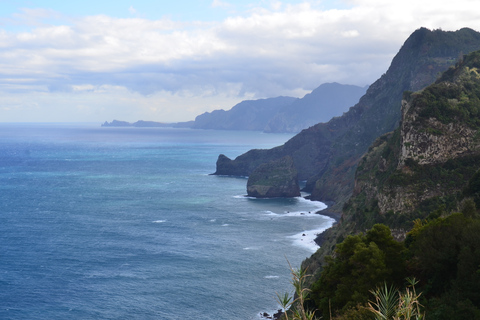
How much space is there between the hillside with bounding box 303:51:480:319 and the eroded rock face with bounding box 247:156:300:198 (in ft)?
216

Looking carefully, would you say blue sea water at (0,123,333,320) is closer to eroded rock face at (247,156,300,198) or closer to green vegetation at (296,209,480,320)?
eroded rock face at (247,156,300,198)

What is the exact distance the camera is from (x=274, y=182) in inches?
7525

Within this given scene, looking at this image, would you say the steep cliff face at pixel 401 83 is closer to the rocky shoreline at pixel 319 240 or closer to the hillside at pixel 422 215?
the rocky shoreline at pixel 319 240

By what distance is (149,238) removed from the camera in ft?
388

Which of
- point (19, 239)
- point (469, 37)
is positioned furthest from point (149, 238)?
point (469, 37)

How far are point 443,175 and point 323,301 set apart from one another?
4473 cm

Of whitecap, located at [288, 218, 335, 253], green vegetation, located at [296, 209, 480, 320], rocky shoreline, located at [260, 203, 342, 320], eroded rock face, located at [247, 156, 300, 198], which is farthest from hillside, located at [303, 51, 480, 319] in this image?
eroded rock face, located at [247, 156, 300, 198]

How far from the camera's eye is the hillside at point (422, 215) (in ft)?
141

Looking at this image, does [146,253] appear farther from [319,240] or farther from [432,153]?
[432,153]

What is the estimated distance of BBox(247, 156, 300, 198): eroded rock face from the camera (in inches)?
7387

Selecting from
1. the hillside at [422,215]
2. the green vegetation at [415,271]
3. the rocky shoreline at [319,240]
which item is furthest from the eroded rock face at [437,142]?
the rocky shoreline at [319,240]

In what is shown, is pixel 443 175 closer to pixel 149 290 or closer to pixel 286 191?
pixel 149 290

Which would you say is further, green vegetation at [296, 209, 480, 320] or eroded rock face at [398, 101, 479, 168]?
eroded rock face at [398, 101, 479, 168]

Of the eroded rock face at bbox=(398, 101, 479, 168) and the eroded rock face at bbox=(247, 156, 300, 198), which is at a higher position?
the eroded rock face at bbox=(398, 101, 479, 168)
